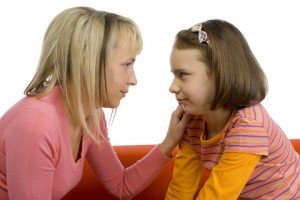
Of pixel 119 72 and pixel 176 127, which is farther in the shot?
pixel 176 127

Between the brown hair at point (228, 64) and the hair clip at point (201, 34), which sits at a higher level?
the hair clip at point (201, 34)

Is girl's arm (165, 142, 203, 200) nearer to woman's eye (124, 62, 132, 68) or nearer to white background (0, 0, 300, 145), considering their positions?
woman's eye (124, 62, 132, 68)

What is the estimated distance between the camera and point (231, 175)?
1.01 meters

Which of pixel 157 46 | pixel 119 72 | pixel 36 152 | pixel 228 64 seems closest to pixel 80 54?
pixel 119 72

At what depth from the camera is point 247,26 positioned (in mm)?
1741

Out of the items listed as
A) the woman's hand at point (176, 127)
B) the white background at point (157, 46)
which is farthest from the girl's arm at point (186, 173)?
the white background at point (157, 46)

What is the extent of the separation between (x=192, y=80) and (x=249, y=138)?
19cm

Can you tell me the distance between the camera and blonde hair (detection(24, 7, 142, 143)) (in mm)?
971

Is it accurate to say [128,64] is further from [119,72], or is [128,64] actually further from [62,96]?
[62,96]

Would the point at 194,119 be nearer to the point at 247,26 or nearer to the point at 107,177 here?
the point at 107,177

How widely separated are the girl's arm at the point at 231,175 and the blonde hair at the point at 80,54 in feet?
1.04

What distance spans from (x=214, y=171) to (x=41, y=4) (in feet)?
3.06

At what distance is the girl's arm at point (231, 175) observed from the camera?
1.01 m

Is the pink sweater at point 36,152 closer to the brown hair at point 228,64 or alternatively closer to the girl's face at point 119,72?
the girl's face at point 119,72
